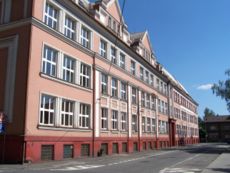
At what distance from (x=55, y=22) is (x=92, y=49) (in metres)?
5.45

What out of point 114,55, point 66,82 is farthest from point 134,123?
point 66,82

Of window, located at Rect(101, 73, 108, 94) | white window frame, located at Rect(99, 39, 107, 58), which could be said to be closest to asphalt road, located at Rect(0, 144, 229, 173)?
window, located at Rect(101, 73, 108, 94)

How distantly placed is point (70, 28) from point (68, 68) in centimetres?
331

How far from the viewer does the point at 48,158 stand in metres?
21.3

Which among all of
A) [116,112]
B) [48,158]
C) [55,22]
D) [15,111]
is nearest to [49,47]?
[55,22]

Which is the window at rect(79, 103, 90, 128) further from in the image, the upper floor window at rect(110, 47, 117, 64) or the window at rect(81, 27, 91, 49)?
the upper floor window at rect(110, 47, 117, 64)

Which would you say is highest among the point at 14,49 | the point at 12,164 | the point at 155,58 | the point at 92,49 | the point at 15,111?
the point at 155,58

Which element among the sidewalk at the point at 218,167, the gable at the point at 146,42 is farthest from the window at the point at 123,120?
the sidewalk at the point at 218,167

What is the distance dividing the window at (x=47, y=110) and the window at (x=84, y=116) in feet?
12.8

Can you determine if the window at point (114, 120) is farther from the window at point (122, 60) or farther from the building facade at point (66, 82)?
the window at point (122, 60)

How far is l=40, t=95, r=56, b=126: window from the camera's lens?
836 inches

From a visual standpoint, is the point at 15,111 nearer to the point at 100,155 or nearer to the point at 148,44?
the point at 100,155

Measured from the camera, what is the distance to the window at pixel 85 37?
89.9 ft

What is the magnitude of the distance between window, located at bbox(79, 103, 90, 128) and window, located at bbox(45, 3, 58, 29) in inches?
263
